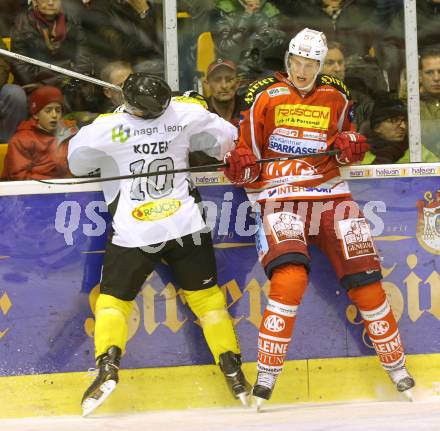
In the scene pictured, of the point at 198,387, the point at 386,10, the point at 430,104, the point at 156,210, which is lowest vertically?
the point at 198,387

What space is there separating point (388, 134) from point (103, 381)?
1.70m

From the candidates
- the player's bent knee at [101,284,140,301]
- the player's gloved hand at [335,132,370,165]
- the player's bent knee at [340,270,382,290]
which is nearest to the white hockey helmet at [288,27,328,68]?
the player's gloved hand at [335,132,370,165]

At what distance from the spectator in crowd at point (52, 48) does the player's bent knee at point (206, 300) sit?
3.22 ft

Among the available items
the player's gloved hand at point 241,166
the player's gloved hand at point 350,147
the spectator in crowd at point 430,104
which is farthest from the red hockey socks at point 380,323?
the spectator in crowd at point 430,104

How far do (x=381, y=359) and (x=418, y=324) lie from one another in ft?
1.15

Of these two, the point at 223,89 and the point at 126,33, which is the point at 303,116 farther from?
the point at 126,33

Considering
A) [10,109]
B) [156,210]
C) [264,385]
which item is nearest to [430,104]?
[156,210]

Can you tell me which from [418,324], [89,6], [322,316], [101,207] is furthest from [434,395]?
[89,6]

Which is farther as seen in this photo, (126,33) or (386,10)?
(386,10)

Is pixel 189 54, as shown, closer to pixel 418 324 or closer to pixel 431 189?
pixel 431 189

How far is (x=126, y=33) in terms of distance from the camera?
4512 mm

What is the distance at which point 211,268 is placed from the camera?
420cm

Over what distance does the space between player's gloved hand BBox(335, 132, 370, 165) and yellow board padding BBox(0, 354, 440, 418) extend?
0.91m

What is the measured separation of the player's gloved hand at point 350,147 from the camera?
4.08m
